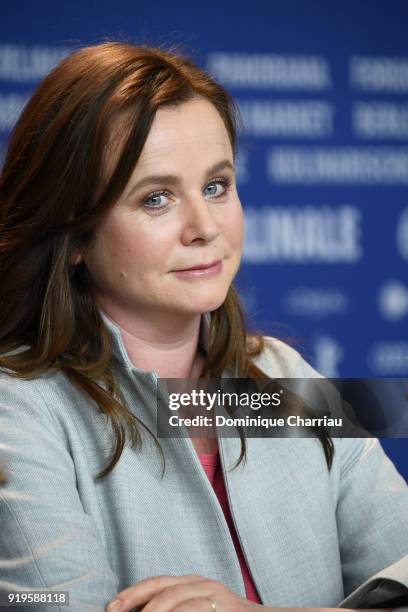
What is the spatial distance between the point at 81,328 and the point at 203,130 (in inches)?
15.1

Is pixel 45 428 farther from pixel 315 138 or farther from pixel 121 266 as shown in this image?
pixel 315 138

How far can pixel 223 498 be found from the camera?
1.49 m

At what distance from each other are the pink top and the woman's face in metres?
0.25

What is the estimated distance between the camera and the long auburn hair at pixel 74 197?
1.45 m

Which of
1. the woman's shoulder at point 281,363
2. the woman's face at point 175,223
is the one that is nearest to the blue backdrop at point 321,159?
the woman's shoulder at point 281,363

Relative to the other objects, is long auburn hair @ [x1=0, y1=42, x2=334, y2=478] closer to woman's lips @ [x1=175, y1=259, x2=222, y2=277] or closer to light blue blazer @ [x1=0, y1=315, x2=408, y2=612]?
light blue blazer @ [x1=0, y1=315, x2=408, y2=612]

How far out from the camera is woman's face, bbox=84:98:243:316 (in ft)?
4.73

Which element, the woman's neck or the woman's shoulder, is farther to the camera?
the woman's shoulder

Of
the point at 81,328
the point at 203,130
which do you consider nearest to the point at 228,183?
the point at 203,130

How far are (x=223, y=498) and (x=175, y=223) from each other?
17.5 inches

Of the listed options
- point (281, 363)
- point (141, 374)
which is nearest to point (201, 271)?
point (141, 374)

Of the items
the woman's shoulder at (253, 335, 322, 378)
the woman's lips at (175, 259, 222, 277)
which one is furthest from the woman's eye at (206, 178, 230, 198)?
the woman's shoulder at (253, 335, 322, 378)

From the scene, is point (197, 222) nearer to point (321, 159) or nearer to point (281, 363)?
point (281, 363)

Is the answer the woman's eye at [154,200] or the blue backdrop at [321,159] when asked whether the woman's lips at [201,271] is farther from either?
the blue backdrop at [321,159]
